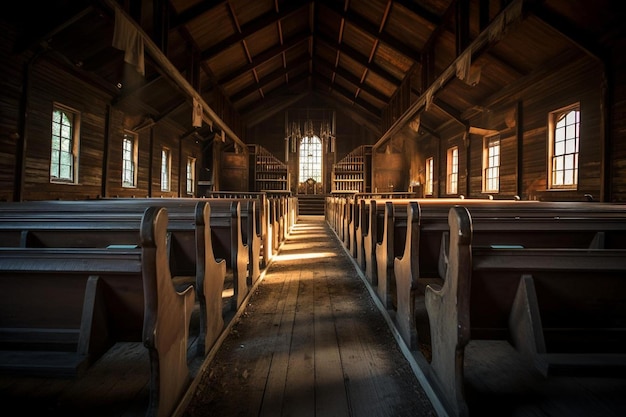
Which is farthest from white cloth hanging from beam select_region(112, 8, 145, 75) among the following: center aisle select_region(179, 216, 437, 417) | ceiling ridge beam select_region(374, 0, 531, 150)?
ceiling ridge beam select_region(374, 0, 531, 150)

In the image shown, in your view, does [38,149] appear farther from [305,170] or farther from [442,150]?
[305,170]

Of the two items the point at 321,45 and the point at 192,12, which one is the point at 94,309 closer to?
the point at 192,12

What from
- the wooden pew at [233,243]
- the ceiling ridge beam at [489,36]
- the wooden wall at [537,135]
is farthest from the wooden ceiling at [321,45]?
the wooden pew at [233,243]

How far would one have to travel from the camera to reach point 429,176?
45.9 feet

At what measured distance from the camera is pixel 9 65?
555 centimetres

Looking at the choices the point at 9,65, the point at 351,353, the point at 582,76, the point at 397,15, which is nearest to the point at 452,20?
the point at 397,15

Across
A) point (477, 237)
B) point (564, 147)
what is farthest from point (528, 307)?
point (564, 147)

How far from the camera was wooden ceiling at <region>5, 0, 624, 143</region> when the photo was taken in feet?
18.3

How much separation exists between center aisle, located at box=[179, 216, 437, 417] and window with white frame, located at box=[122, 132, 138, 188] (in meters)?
7.90

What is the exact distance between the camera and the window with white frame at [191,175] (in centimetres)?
1409

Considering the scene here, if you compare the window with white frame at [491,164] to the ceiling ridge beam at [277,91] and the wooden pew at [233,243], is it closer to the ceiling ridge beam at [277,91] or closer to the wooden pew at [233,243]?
the wooden pew at [233,243]

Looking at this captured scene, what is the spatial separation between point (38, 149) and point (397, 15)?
8.31 metres

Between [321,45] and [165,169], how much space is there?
293 inches

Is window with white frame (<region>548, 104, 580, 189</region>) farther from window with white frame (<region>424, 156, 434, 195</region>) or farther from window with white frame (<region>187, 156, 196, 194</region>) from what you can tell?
window with white frame (<region>187, 156, 196, 194</region>)
